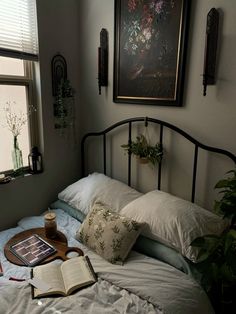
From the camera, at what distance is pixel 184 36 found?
1710mm

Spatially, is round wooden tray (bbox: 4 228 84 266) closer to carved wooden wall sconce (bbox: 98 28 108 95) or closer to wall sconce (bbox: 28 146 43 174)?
wall sconce (bbox: 28 146 43 174)

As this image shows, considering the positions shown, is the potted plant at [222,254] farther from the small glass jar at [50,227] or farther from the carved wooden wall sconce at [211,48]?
the small glass jar at [50,227]

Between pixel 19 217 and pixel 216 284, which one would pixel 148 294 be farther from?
pixel 19 217

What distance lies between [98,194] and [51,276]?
736 mm

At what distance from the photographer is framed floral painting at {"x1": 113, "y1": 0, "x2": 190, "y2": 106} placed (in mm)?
1750

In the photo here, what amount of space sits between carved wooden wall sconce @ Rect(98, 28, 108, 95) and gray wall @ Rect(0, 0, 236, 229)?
42mm

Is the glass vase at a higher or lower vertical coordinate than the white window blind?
lower

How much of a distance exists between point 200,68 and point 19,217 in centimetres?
178

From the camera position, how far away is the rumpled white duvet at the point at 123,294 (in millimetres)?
1185

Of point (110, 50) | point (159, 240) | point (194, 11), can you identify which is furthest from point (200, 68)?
point (159, 240)

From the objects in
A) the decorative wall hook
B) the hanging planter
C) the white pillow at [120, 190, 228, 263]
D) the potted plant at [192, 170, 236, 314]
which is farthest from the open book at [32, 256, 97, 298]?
the decorative wall hook

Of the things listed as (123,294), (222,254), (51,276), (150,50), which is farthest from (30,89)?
(222,254)

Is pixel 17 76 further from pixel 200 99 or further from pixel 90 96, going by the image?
pixel 200 99

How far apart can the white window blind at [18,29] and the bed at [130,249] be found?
0.94 m
